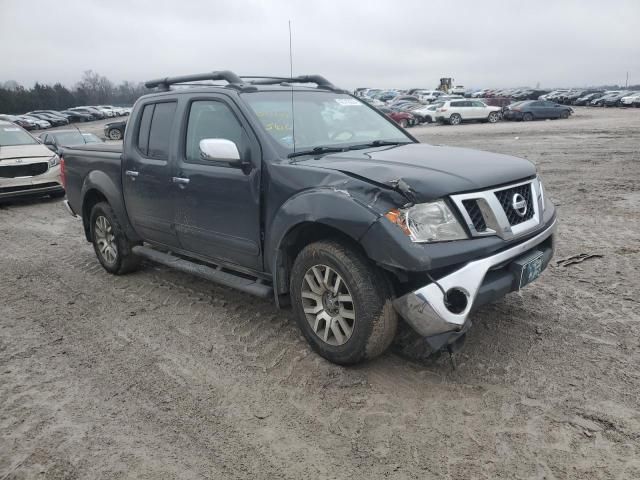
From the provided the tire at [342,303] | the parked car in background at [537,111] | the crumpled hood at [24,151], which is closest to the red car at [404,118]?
the parked car in background at [537,111]

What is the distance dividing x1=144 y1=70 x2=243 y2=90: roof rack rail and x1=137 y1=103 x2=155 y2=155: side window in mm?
240

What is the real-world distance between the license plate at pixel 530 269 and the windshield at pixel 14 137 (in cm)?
1131

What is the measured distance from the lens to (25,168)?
10438 mm

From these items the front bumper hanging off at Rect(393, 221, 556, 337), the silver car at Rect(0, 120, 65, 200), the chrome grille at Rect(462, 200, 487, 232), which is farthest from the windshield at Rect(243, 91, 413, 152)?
the silver car at Rect(0, 120, 65, 200)

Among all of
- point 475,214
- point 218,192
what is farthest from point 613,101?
point 218,192

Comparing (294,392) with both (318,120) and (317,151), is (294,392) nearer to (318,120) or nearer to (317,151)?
(317,151)

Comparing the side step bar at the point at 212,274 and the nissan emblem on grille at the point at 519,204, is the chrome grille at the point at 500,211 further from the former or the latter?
the side step bar at the point at 212,274

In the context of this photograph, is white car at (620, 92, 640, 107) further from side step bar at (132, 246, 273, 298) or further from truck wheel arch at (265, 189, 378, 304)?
truck wheel arch at (265, 189, 378, 304)

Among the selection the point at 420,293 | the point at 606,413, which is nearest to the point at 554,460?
the point at 606,413

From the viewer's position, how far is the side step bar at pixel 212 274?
12.8ft

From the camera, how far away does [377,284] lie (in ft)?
10.3

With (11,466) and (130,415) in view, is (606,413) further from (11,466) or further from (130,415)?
→ (11,466)

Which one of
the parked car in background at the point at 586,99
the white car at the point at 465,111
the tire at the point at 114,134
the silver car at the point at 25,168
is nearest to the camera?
the silver car at the point at 25,168

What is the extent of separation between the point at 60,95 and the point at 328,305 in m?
87.4
